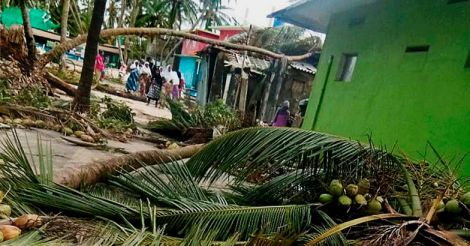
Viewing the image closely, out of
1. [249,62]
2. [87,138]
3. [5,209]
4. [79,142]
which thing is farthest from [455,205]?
[249,62]

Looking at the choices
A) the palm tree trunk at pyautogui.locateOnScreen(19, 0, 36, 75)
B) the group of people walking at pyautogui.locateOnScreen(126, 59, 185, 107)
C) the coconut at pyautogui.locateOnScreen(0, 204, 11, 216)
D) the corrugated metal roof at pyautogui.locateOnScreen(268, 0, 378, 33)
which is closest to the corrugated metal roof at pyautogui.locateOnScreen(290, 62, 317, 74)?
the corrugated metal roof at pyautogui.locateOnScreen(268, 0, 378, 33)

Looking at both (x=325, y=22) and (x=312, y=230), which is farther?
(x=325, y=22)

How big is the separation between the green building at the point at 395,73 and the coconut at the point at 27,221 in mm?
3271

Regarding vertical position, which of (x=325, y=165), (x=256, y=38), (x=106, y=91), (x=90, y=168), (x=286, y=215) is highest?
(x=256, y=38)

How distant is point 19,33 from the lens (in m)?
9.04

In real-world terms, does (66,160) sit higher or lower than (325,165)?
lower

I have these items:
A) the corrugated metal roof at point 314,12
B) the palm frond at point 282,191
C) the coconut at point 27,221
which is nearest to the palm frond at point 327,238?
the palm frond at point 282,191

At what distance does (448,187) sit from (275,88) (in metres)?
11.1

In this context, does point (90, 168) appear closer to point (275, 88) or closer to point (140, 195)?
point (140, 195)

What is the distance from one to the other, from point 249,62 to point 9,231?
13498mm

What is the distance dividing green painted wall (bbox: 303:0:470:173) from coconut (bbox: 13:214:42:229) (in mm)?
4472

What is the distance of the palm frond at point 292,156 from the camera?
2.45 metres

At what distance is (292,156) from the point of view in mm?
2508

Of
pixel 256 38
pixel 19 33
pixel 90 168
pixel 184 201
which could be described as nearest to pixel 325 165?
pixel 184 201
